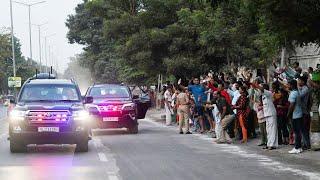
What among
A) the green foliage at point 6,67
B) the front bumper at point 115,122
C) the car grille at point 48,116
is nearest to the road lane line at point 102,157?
the car grille at point 48,116

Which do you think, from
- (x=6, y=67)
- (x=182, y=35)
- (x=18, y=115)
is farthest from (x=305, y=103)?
(x=6, y=67)

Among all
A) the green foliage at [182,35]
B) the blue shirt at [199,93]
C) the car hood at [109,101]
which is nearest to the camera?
the car hood at [109,101]

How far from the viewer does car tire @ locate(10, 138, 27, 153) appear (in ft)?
49.5

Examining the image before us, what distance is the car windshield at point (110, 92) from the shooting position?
22656mm

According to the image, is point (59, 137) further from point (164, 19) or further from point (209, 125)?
point (164, 19)

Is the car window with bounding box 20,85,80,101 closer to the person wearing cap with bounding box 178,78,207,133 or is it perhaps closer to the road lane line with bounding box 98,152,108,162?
the road lane line with bounding box 98,152,108,162

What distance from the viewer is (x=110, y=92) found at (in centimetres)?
2278

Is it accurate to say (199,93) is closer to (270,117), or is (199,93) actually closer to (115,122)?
(115,122)

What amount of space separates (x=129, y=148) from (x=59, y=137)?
90.1 inches

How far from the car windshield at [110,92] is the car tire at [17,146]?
23.7ft

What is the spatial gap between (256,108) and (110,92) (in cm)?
718

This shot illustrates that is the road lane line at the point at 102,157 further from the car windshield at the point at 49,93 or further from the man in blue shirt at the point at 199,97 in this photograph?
the man in blue shirt at the point at 199,97

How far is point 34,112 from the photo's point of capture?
1483 cm

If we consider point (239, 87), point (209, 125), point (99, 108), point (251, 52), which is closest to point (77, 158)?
point (239, 87)
